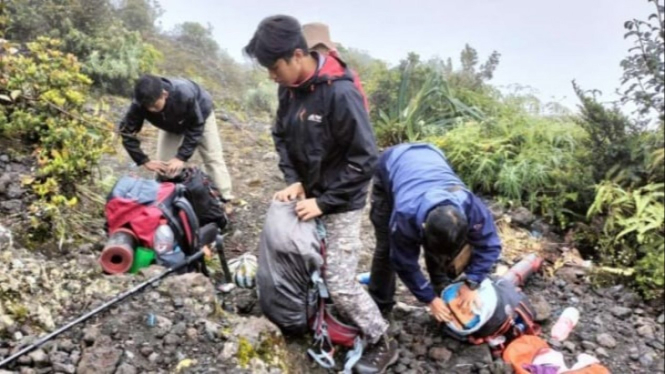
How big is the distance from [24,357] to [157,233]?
994 mm

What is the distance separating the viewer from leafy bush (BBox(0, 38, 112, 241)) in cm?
369

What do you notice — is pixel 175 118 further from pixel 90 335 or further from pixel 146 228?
pixel 90 335

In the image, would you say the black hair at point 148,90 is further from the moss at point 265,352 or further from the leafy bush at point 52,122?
the moss at point 265,352

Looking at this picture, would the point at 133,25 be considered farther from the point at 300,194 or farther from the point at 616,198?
the point at 616,198

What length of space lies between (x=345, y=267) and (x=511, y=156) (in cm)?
294

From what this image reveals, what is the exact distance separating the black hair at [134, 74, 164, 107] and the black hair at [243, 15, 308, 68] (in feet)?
4.71

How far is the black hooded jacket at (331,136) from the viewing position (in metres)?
2.81

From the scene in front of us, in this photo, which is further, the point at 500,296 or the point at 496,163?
the point at 496,163

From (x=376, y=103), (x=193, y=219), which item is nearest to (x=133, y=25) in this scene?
(x=376, y=103)

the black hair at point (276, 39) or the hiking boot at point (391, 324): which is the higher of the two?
the black hair at point (276, 39)

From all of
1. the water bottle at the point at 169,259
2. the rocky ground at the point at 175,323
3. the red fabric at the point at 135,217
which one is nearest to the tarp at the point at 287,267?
the rocky ground at the point at 175,323

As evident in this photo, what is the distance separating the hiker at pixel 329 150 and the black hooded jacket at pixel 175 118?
128cm

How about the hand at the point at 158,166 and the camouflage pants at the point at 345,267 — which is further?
the hand at the point at 158,166

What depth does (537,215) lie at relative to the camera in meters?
4.71
